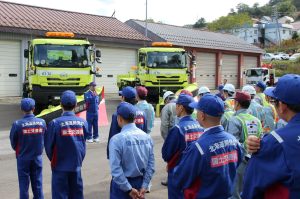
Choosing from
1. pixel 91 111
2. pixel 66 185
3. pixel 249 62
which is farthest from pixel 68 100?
pixel 249 62

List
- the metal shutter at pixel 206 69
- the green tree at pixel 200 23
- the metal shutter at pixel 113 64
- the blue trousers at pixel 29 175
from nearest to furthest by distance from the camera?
the blue trousers at pixel 29 175 → the metal shutter at pixel 113 64 → the metal shutter at pixel 206 69 → the green tree at pixel 200 23

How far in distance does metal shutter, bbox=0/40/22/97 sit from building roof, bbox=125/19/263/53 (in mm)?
12610

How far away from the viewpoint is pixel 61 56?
1684 centimetres

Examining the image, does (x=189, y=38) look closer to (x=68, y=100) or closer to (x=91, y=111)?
(x=91, y=111)

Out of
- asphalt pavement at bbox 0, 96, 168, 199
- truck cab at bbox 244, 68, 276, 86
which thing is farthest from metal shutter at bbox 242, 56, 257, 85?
asphalt pavement at bbox 0, 96, 168, 199

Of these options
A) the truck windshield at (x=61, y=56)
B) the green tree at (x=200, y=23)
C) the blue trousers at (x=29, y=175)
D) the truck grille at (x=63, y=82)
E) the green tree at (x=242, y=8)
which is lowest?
the blue trousers at (x=29, y=175)

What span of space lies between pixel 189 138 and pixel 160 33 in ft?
105

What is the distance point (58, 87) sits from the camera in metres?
16.6

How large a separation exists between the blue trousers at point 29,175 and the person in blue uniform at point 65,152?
0.90 meters

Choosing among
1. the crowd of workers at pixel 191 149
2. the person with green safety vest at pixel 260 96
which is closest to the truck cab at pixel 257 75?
the person with green safety vest at pixel 260 96

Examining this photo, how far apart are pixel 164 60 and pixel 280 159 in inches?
750

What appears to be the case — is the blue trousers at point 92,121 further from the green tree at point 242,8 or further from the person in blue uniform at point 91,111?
the green tree at point 242,8

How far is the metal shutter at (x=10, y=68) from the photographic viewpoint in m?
25.7

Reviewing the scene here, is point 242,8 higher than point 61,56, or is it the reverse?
point 242,8
